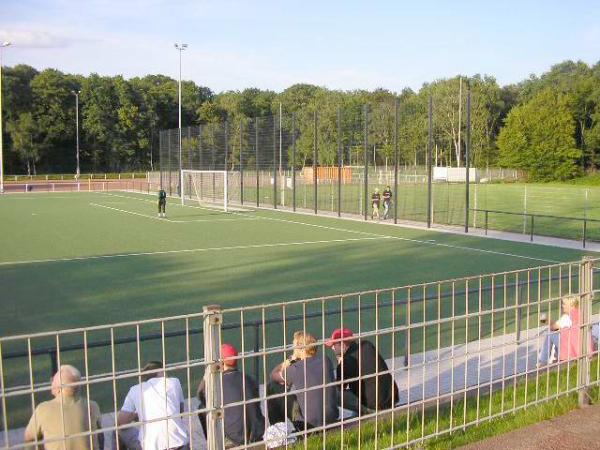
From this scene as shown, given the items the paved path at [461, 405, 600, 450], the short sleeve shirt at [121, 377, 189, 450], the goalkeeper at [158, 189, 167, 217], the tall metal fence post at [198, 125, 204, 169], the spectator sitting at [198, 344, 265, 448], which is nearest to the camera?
the short sleeve shirt at [121, 377, 189, 450]

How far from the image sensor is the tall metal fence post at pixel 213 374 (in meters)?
3.83

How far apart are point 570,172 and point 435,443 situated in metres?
74.1

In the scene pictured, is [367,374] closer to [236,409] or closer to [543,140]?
[236,409]

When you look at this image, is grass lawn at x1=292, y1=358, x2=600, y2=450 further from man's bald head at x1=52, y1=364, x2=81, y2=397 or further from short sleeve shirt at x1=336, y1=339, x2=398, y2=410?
man's bald head at x1=52, y1=364, x2=81, y2=397

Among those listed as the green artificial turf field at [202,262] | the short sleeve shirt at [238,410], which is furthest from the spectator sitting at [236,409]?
the green artificial turf field at [202,262]

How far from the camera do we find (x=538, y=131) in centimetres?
7394

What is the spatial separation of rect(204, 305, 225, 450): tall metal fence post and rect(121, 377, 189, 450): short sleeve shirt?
64 centimetres

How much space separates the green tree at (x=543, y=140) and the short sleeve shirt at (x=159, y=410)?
73759 millimetres

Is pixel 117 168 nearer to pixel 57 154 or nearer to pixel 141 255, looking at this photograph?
pixel 57 154

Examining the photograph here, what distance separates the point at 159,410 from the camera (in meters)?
4.81

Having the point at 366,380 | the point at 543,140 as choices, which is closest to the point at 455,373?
the point at 366,380

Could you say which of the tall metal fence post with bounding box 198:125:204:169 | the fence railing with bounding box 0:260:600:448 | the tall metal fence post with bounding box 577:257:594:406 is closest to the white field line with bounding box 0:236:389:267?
the fence railing with bounding box 0:260:600:448

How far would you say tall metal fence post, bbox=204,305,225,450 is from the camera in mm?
3828

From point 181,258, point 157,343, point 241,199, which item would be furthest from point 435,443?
point 241,199
